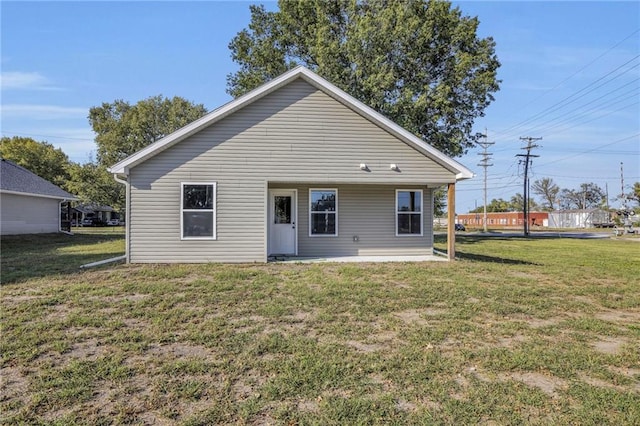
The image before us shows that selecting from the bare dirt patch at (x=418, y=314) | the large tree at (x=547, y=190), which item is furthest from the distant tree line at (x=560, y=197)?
the bare dirt patch at (x=418, y=314)

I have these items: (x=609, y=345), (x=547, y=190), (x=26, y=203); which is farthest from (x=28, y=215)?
(x=547, y=190)

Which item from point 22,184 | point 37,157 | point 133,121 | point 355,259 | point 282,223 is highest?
point 133,121

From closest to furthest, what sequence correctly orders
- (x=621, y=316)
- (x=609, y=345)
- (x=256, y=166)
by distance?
(x=609, y=345)
(x=621, y=316)
(x=256, y=166)

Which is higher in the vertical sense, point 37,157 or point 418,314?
point 37,157

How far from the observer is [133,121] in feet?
124

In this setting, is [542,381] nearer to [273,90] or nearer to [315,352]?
[315,352]

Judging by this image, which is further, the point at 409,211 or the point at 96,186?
the point at 96,186

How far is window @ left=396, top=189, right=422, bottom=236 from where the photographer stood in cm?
1211

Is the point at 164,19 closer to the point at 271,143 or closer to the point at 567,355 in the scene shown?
the point at 271,143

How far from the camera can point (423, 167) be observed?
36.7 feet

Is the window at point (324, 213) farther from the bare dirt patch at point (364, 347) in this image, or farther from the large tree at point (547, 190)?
the large tree at point (547, 190)

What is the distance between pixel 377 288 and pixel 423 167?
5.14 metres

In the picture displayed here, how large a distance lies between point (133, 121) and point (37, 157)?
47.4 ft

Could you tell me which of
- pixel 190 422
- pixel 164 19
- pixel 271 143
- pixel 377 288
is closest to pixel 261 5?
pixel 164 19
